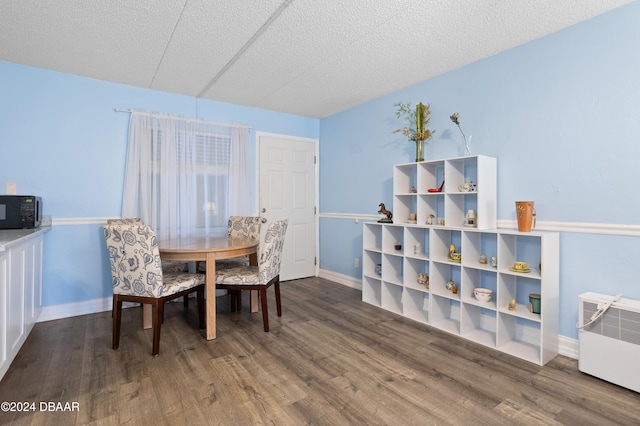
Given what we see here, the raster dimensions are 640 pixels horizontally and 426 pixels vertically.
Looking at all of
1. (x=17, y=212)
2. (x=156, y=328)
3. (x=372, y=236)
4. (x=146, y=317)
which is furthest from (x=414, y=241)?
(x=17, y=212)

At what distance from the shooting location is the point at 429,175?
3.11 m

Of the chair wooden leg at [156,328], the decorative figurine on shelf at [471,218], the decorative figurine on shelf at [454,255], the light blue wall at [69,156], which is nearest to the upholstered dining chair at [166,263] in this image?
the light blue wall at [69,156]

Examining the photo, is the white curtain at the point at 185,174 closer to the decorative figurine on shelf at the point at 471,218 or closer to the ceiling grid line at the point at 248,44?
the ceiling grid line at the point at 248,44

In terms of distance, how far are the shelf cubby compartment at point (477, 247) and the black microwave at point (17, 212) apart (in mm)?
3544

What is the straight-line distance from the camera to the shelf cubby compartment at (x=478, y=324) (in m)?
2.56

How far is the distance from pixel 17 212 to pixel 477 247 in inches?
150

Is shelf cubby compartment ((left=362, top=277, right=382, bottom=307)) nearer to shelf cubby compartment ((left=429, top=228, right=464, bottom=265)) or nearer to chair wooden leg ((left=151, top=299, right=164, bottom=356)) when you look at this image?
shelf cubby compartment ((left=429, top=228, right=464, bottom=265))

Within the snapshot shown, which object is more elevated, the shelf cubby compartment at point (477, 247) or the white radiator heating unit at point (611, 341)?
the shelf cubby compartment at point (477, 247)

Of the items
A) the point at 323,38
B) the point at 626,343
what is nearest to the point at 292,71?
the point at 323,38

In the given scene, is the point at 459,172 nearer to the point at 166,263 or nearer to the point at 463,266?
the point at 463,266

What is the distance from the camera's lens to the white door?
4316 millimetres

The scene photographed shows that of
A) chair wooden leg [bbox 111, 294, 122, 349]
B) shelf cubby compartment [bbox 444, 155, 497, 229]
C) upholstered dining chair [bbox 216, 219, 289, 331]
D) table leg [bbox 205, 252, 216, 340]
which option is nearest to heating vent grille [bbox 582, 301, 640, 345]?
shelf cubby compartment [bbox 444, 155, 497, 229]

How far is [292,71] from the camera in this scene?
3064 mm

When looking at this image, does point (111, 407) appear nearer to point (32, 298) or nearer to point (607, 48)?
point (32, 298)
